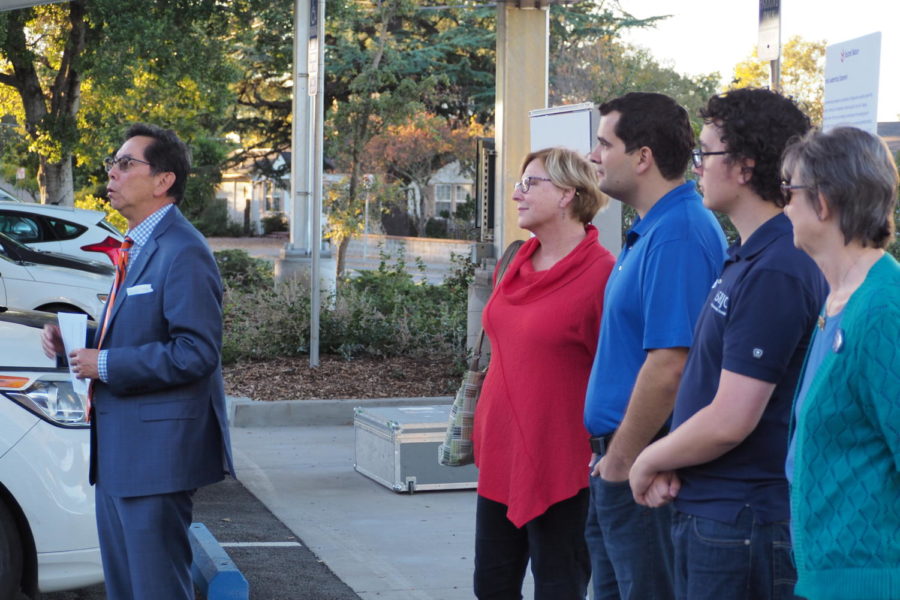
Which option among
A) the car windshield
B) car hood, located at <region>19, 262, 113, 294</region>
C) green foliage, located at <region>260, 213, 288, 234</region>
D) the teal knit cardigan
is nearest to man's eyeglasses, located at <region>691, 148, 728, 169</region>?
the teal knit cardigan

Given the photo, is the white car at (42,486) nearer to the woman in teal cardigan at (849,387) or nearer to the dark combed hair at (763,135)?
the dark combed hair at (763,135)

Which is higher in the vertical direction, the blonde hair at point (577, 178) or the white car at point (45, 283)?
the blonde hair at point (577, 178)

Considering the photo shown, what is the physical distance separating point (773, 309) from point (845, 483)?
1.57 feet

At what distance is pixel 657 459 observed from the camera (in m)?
2.84

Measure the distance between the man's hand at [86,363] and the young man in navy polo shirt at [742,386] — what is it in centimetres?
183

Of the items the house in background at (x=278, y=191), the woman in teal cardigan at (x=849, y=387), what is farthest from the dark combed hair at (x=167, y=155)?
the house in background at (x=278, y=191)

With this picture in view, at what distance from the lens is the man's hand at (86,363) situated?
380 cm

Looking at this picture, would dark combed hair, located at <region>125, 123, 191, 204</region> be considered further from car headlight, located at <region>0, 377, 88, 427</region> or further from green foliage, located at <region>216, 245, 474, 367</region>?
green foliage, located at <region>216, 245, 474, 367</region>

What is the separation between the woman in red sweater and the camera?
12.8ft

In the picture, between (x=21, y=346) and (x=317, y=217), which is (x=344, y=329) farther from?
(x=21, y=346)

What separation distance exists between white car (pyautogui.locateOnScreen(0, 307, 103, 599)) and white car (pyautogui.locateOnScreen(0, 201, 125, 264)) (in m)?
10.0

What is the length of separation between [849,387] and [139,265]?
8.11 ft

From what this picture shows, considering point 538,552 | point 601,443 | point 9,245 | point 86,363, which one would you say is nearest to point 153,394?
point 86,363

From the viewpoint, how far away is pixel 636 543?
336 centimetres
